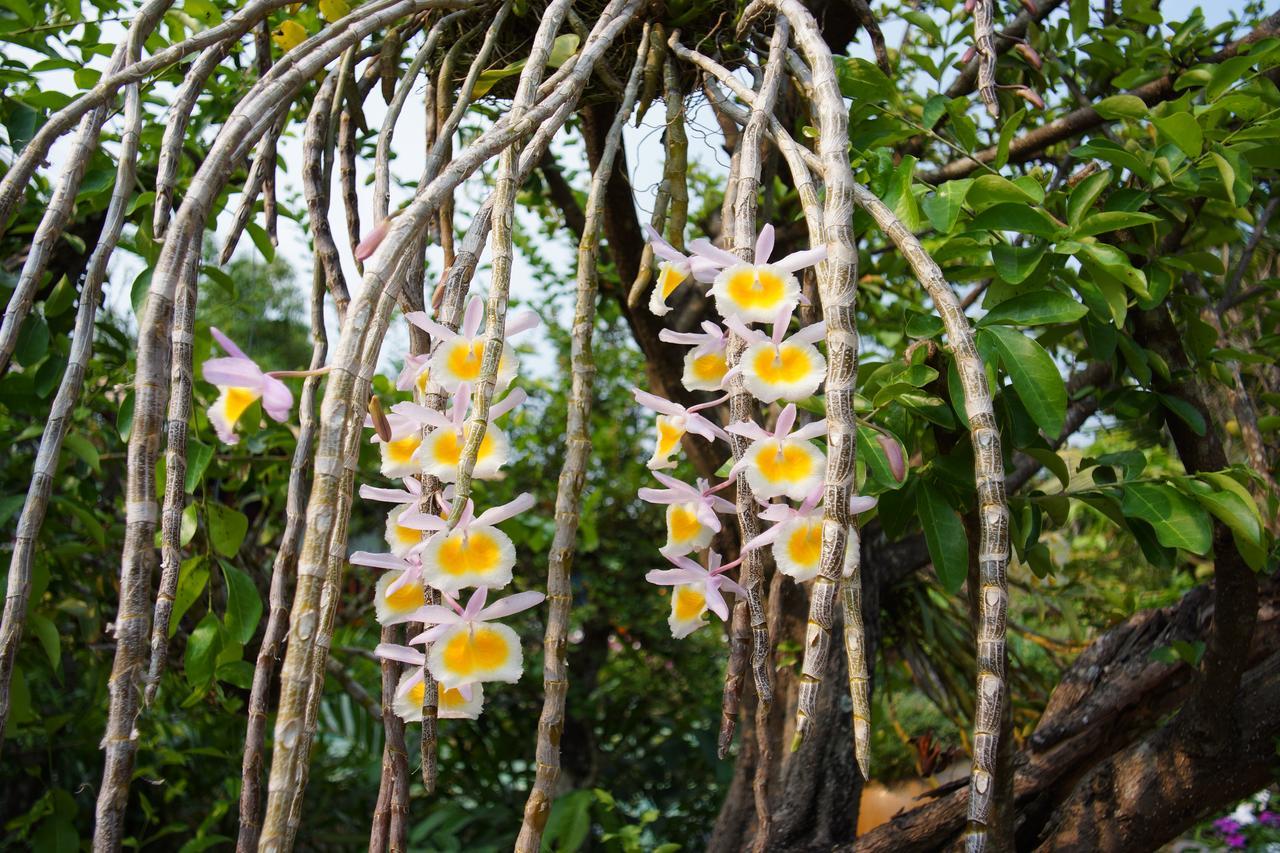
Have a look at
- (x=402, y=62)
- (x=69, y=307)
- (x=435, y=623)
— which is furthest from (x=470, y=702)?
(x=69, y=307)

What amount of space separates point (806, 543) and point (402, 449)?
0.28m

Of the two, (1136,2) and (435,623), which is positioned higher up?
(1136,2)

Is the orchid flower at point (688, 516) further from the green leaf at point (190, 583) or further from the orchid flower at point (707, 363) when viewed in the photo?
the green leaf at point (190, 583)

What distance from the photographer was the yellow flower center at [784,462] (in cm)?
66

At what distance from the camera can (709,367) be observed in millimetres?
782

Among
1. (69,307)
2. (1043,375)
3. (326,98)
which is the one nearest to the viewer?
(1043,375)

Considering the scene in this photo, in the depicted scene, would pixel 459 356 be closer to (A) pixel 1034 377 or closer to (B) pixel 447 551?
(B) pixel 447 551

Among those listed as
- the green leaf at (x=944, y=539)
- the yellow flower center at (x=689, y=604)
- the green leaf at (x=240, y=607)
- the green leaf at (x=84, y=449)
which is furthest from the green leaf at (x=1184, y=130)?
the green leaf at (x=84, y=449)

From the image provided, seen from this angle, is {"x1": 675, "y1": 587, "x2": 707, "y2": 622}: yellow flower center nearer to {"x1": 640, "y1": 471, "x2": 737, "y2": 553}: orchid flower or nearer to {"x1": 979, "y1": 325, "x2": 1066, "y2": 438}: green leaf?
{"x1": 640, "y1": 471, "x2": 737, "y2": 553}: orchid flower

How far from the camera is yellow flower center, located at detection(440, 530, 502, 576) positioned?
618 millimetres

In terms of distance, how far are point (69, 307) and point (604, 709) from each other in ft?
7.62

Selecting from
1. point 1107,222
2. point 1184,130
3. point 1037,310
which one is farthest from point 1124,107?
point 1037,310

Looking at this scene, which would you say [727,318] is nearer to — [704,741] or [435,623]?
[435,623]

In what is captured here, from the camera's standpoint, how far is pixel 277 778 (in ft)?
1.62
